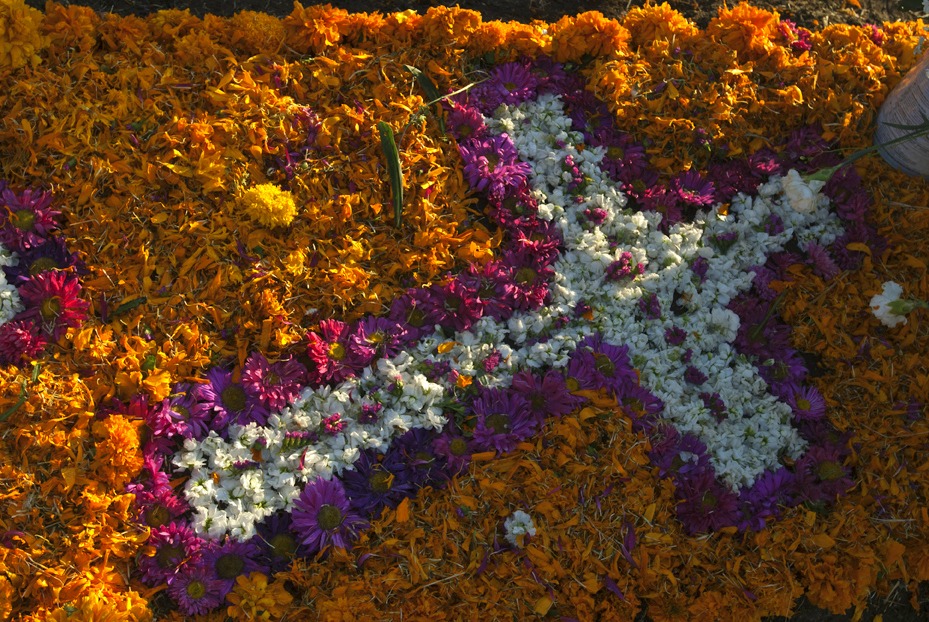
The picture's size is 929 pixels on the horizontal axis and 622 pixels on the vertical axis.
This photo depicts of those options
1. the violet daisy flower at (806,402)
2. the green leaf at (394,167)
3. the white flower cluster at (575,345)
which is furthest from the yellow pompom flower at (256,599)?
the violet daisy flower at (806,402)

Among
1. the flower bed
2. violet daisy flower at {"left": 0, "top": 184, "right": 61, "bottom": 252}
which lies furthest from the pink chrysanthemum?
violet daisy flower at {"left": 0, "top": 184, "right": 61, "bottom": 252}

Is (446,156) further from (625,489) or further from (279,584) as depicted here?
(279,584)

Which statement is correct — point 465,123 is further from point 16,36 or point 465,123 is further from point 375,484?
point 16,36

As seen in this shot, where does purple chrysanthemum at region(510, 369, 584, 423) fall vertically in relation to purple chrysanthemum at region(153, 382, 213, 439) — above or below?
below

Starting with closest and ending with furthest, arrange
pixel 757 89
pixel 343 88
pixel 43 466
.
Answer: pixel 43 466, pixel 343 88, pixel 757 89

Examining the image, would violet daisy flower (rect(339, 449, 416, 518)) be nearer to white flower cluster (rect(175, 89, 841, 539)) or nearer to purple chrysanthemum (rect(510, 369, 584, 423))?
white flower cluster (rect(175, 89, 841, 539))

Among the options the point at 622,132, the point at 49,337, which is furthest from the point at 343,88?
the point at 49,337

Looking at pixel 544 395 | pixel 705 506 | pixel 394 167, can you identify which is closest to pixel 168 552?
pixel 544 395
